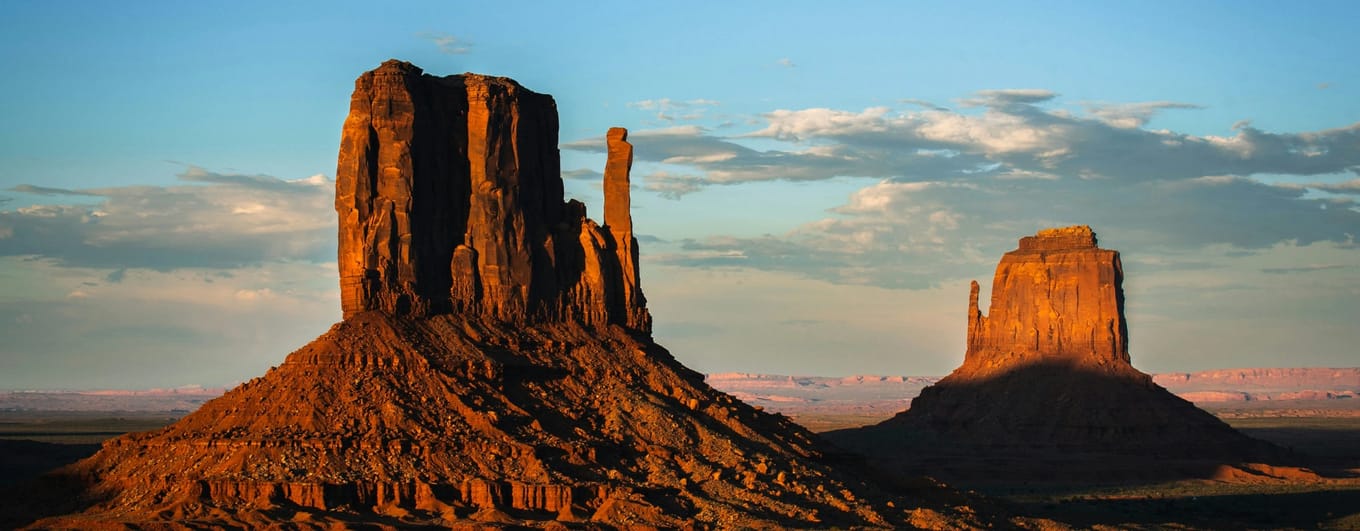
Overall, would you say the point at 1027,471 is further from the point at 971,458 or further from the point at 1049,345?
the point at 1049,345

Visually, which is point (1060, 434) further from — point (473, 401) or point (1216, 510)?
point (473, 401)

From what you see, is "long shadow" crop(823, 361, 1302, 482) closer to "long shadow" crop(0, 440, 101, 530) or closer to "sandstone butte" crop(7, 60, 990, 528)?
"sandstone butte" crop(7, 60, 990, 528)

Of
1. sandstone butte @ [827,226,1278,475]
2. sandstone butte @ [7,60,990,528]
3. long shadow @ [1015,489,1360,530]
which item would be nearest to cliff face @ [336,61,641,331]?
sandstone butte @ [7,60,990,528]

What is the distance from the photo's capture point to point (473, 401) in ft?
235

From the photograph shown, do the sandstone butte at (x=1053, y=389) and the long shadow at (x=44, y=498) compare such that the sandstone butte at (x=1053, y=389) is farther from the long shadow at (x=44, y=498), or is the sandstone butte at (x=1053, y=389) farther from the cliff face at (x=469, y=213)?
the long shadow at (x=44, y=498)

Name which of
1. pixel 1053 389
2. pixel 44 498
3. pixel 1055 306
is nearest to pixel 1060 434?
pixel 1053 389

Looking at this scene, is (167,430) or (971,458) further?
(971,458)

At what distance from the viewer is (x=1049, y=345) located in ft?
517

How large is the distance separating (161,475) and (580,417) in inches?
640

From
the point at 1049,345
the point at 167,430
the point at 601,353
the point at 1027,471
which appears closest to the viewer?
the point at 167,430

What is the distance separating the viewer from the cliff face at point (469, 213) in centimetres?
7569

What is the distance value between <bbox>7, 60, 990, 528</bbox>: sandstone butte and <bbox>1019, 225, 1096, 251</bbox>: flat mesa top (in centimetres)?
8142

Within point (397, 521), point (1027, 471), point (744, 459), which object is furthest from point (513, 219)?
point (1027, 471)

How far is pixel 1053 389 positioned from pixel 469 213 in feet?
276
